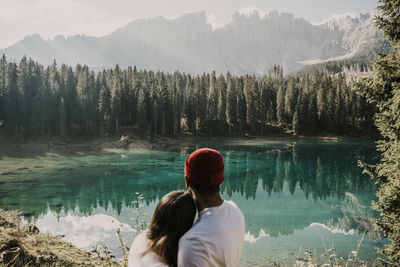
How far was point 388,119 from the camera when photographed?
6.92 metres

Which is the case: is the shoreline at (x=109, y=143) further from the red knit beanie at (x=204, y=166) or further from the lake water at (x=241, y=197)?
the red knit beanie at (x=204, y=166)

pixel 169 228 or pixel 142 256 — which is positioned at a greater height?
pixel 169 228

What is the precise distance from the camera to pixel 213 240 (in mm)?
2178

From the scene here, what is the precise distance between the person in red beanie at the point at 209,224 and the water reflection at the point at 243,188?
14.3 meters

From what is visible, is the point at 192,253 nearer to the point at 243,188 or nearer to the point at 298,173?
the point at 243,188

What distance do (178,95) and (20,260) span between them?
6880 cm

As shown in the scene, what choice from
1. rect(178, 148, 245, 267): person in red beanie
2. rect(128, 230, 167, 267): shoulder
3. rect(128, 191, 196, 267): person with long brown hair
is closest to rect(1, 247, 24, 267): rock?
rect(128, 230, 167, 267): shoulder

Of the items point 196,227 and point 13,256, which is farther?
point 13,256

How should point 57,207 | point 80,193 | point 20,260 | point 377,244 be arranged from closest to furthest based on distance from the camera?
point 20,260
point 377,244
point 57,207
point 80,193

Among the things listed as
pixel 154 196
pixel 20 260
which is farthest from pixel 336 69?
pixel 20 260

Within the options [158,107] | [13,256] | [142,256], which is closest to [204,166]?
[142,256]

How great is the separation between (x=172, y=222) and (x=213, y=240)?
0.40 metres

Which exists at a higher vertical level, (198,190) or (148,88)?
(148,88)

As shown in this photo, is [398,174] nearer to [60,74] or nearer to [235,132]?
[235,132]
